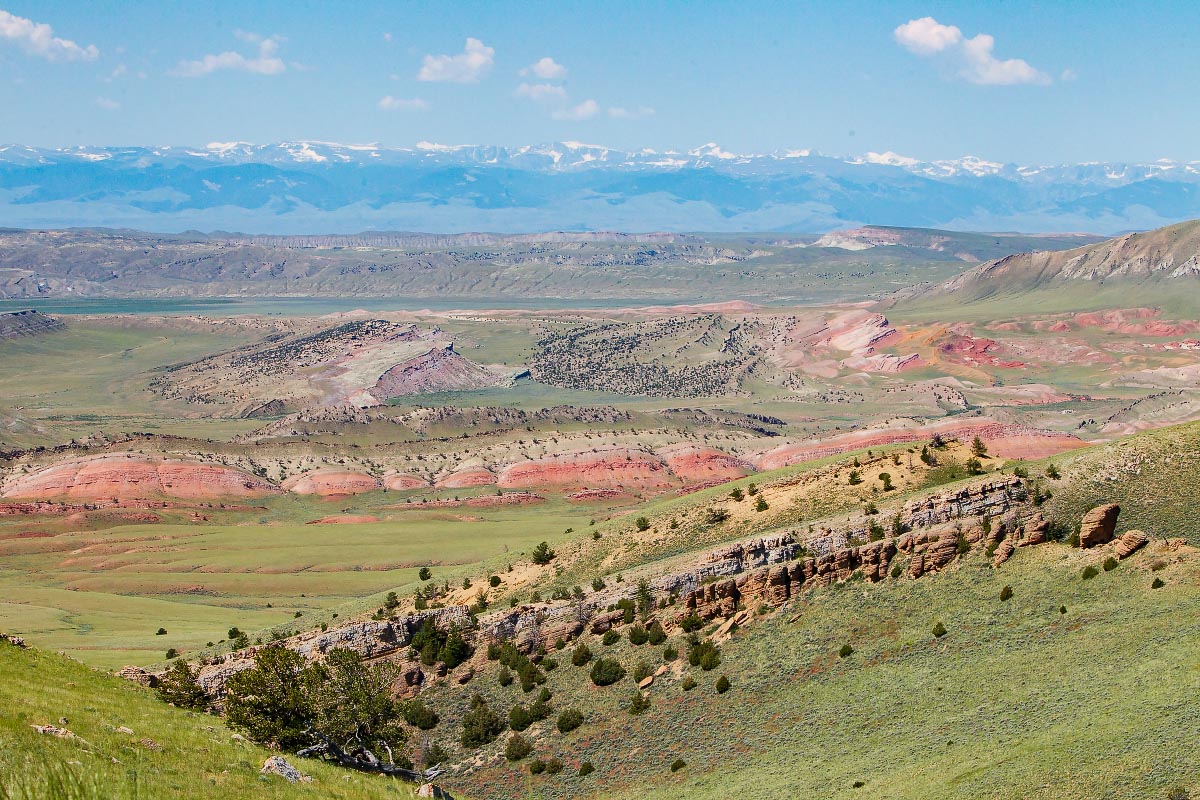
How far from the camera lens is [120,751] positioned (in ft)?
57.0

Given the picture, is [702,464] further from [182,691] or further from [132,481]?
[182,691]

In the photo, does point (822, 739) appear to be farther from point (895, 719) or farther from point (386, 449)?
point (386, 449)

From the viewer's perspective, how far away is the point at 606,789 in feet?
92.9

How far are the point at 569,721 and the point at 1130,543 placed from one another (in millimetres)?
18379

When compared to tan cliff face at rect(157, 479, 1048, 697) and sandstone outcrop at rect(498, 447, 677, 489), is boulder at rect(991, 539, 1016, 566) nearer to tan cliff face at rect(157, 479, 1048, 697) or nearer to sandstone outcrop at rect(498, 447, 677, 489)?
tan cliff face at rect(157, 479, 1048, 697)

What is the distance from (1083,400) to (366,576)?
125 metres

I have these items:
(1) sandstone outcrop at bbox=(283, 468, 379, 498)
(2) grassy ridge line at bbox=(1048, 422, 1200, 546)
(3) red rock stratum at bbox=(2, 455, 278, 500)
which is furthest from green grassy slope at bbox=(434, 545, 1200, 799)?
(3) red rock stratum at bbox=(2, 455, 278, 500)

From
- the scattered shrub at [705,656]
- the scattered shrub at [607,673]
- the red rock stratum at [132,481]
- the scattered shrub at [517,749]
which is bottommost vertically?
the red rock stratum at [132,481]

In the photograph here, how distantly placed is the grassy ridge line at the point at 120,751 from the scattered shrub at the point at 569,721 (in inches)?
393

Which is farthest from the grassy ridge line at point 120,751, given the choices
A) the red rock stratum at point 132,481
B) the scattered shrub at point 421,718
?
the red rock stratum at point 132,481

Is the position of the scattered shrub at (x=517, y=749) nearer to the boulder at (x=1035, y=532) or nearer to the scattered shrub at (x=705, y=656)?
the scattered shrub at (x=705, y=656)

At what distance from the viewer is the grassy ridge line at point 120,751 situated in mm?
13219

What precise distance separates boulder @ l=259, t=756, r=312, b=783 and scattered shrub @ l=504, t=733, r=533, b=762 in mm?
12753

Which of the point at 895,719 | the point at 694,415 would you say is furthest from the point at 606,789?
the point at 694,415
